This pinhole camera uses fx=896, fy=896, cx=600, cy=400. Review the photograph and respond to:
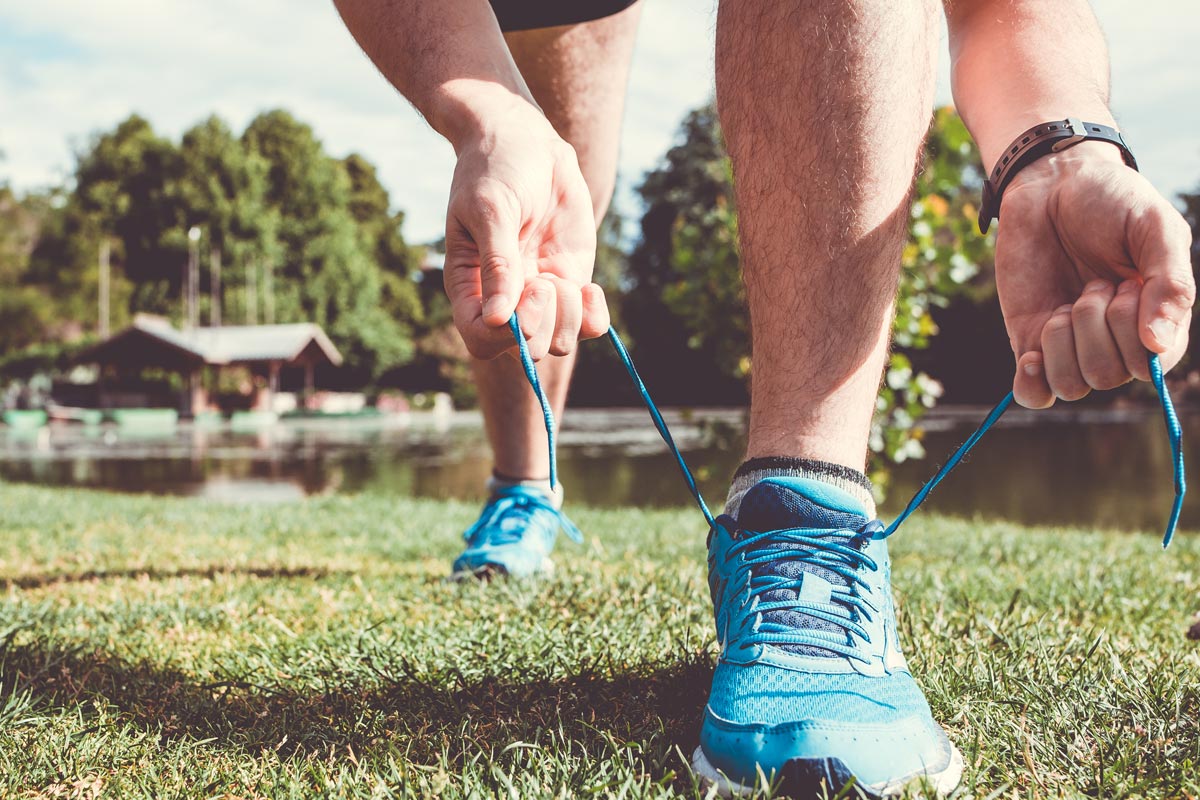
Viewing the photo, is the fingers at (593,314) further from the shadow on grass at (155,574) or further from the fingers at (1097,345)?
the shadow on grass at (155,574)

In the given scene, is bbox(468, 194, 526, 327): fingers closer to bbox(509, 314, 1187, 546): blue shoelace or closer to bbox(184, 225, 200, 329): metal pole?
bbox(509, 314, 1187, 546): blue shoelace

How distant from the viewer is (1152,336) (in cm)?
86

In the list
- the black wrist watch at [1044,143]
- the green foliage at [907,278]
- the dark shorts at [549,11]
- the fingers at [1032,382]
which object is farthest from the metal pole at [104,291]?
the fingers at [1032,382]

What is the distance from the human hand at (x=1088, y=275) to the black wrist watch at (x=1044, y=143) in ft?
0.05

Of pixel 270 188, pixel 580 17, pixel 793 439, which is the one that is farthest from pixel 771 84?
pixel 270 188

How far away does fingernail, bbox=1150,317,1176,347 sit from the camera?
0.86 m

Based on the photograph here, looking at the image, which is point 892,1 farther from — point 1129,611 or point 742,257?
point 1129,611

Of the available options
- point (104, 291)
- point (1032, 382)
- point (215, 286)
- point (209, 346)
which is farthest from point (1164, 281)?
point (215, 286)

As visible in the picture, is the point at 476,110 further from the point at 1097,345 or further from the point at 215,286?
the point at 215,286

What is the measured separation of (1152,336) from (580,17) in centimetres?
141

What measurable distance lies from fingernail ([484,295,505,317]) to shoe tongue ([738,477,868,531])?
0.44m

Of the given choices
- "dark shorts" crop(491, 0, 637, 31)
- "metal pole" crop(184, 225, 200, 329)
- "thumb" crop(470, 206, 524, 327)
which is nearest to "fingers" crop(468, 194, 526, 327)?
"thumb" crop(470, 206, 524, 327)

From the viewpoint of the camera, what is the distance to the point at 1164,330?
861 mm

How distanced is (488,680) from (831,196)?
819mm
